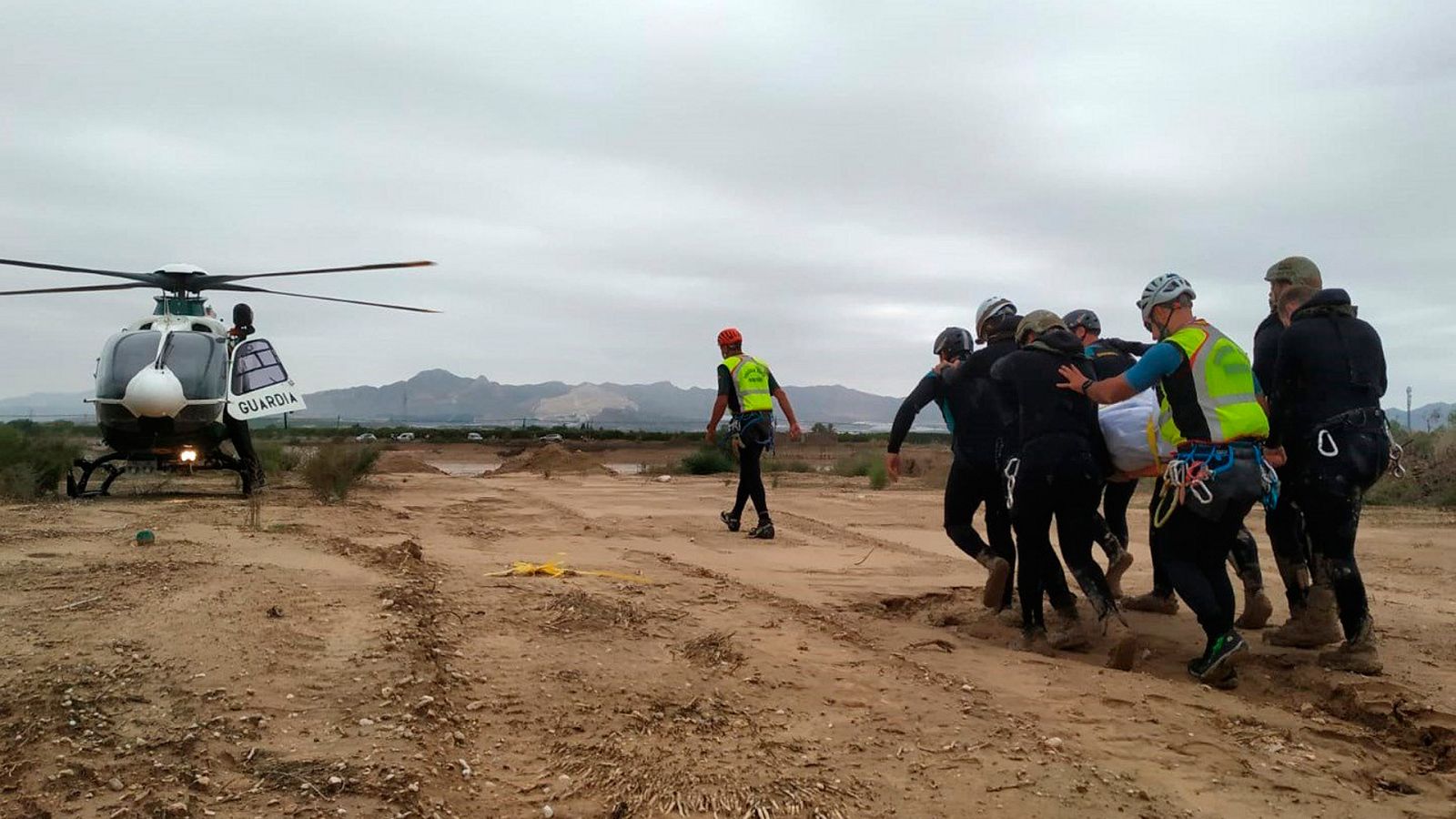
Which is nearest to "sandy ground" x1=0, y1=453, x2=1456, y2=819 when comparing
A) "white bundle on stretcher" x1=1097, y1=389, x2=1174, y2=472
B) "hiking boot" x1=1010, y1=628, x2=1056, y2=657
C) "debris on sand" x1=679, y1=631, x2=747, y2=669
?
"debris on sand" x1=679, y1=631, x2=747, y2=669

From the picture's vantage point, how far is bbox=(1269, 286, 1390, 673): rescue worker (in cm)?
532

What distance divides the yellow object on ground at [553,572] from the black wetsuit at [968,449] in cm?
207

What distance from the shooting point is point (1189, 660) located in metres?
5.38

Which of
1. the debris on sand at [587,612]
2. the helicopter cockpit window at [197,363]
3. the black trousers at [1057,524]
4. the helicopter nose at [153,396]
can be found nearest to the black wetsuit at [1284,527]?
the black trousers at [1057,524]

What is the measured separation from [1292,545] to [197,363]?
1394 cm

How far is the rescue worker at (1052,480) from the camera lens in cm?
563

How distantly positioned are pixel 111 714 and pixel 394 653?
114cm

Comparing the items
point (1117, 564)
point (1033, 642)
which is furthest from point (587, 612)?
point (1117, 564)

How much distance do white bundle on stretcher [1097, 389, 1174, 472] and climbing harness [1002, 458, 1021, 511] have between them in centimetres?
67

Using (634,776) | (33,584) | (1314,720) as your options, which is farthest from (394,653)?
(1314,720)

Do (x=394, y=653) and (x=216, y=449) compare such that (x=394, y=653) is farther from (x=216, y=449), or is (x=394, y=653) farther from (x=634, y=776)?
(x=216, y=449)

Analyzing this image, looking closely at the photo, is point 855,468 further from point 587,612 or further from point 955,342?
point 587,612

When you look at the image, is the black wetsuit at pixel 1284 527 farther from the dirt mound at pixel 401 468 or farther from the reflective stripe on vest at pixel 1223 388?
the dirt mound at pixel 401 468

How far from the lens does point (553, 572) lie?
6918 millimetres
